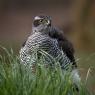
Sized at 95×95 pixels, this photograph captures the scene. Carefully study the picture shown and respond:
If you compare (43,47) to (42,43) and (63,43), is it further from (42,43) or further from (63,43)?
(63,43)

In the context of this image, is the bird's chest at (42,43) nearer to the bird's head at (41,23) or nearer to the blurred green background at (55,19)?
the bird's head at (41,23)

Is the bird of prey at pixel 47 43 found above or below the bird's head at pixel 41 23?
below

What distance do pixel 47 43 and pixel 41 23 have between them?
28 cm

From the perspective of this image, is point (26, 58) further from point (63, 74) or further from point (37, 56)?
point (63, 74)

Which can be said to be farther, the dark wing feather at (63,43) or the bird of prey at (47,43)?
the dark wing feather at (63,43)

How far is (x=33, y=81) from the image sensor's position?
6.75 metres

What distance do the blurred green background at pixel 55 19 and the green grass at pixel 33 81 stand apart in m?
8.44

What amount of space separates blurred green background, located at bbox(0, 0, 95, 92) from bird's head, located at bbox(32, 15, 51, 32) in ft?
23.4

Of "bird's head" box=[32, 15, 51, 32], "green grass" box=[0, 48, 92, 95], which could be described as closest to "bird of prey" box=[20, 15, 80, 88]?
"bird's head" box=[32, 15, 51, 32]

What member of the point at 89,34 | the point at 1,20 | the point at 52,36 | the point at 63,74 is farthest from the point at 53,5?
the point at 63,74

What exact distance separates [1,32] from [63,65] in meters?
11.1

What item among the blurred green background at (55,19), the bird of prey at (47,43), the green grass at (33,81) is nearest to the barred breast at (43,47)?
the bird of prey at (47,43)

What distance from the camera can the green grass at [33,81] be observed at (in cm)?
664

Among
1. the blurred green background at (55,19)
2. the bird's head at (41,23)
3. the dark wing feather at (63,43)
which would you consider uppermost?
the bird's head at (41,23)
